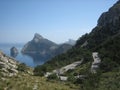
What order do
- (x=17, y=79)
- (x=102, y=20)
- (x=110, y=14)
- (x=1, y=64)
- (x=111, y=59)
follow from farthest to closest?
(x=102, y=20), (x=110, y=14), (x=111, y=59), (x=1, y=64), (x=17, y=79)

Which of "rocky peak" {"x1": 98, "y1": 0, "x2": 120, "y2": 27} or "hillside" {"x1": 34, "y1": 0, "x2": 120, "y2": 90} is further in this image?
"rocky peak" {"x1": 98, "y1": 0, "x2": 120, "y2": 27}

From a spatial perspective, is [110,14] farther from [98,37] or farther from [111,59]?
[111,59]

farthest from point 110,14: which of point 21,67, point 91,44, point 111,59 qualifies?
point 21,67

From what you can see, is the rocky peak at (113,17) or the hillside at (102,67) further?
the rocky peak at (113,17)

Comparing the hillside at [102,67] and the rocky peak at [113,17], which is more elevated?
the rocky peak at [113,17]

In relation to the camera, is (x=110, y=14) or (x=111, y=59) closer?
(x=111, y=59)

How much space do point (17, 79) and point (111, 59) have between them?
125 ft

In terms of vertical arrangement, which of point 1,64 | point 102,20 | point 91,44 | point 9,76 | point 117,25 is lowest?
point 9,76

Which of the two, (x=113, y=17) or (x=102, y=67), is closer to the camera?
(x=102, y=67)

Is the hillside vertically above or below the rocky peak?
below

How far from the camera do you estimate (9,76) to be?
55.8 m

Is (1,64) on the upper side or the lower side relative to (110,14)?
lower

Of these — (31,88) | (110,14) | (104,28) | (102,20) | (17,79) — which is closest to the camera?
(31,88)

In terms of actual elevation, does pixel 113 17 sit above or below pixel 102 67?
above
